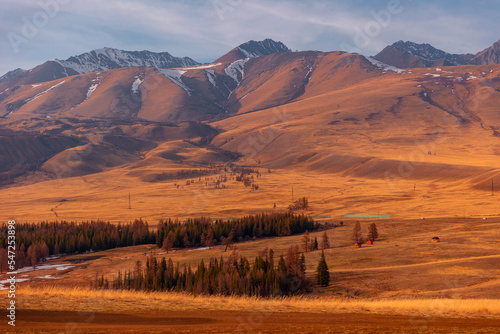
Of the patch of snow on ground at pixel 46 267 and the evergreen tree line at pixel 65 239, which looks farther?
the evergreen tree line at pixel 65 239

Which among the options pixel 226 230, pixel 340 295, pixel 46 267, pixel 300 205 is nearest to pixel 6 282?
pixel 46 267

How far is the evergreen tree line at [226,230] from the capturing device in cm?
12156

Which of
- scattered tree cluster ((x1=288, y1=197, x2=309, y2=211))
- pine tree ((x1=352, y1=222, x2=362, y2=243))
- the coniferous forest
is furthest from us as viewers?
scattered tree cluster ((x1=288, y1=197, x2=309, y2=211))

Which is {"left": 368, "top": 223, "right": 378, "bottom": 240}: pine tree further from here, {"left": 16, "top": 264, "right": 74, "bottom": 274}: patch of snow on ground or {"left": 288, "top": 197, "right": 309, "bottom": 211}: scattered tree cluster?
{"left": 16, "top": 264, "right": 74, "bottom": 274}: patch of snow on ground

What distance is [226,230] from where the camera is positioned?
128 metres

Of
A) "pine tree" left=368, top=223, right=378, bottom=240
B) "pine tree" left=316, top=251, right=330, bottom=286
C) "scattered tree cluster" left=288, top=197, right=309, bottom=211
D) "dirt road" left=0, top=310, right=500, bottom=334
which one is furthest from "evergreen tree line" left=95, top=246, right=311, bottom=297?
"scattered tree cluster" left=288, top=197, right=309, bottom=211

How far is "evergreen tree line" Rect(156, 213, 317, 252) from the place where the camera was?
399 ft

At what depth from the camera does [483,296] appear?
47969 millimetres

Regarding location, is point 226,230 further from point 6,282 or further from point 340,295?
point 340,295

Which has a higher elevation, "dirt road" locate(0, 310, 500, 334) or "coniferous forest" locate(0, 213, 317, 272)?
"dirt road" locate(0, 310, 500, 334)

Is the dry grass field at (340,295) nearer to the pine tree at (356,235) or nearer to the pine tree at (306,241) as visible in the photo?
the pine tree at (356,235)

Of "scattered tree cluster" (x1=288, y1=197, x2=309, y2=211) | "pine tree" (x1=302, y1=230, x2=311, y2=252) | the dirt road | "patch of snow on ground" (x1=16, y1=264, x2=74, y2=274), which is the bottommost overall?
"patch of snow on ground" (x1=16, y1=264, x2=74, y2=274)

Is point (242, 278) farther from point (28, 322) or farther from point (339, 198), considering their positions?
point (339, 198)

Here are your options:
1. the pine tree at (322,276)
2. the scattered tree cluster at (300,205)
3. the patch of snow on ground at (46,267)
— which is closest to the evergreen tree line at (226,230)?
the patch of snow on ground at (46,267)
